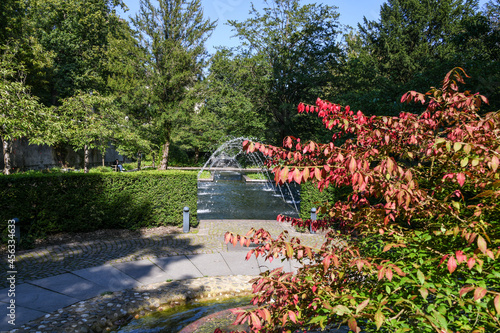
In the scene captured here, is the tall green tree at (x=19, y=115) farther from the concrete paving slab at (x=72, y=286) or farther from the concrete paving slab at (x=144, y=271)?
the concrete paving slab at (x=144, y=271)

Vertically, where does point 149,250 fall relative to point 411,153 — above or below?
below

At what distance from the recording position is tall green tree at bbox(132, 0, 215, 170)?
64.5ft

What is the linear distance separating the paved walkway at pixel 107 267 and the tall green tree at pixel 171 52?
1277 cm

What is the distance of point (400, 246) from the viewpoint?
8.79 ft

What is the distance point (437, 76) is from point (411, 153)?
467 inches

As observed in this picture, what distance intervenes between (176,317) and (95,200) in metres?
5.99

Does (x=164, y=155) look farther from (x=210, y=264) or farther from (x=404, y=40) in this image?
(x=404, y=40)

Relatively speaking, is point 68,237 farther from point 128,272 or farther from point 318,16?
point 318,16

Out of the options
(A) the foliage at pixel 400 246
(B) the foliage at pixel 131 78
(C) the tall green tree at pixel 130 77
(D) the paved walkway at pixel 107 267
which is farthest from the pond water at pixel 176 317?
(B) the foliage at pixel 131 78

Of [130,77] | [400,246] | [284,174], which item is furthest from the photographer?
[130,77]

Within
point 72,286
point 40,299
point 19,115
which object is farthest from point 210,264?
point 19,115

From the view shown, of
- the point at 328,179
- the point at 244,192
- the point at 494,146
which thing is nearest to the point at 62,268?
the point at 328,179

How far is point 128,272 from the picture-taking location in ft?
23.4

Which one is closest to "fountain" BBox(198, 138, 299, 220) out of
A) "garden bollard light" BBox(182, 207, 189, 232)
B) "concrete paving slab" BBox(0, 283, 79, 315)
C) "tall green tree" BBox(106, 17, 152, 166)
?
"garden bollard light" BBox(182, 207, 189, 232)
